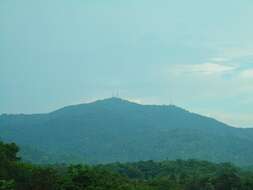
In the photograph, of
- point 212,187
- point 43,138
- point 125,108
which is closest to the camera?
point 212,187

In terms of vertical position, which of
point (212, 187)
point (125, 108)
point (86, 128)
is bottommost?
point (212, 187)

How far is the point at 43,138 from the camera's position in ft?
449

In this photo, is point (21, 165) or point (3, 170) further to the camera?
point (21, 165)

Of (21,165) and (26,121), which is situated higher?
(26,121)

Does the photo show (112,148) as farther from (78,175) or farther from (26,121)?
(78,175)

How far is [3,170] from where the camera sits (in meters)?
19.6

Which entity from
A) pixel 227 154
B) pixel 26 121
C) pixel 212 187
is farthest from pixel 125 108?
pixel 212 187

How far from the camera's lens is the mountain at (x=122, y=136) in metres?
107

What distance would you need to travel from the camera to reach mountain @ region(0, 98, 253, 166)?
107 m

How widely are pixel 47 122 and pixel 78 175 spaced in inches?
5250

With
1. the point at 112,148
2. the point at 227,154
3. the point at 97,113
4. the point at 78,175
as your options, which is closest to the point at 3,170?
the point at 78,175

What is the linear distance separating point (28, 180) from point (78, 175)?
85.0 inches

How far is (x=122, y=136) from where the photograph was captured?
457 ft

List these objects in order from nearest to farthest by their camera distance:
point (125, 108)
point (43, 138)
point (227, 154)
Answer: point (227, 154)
point (43, 138)
point (125, 108)
